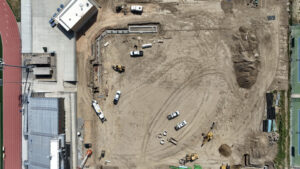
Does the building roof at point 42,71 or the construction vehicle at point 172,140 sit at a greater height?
the building roof at point 42,71

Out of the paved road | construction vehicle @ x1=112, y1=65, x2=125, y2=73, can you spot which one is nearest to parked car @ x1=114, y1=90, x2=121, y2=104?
construction vehicle @ x1=112, y1=65, x2=125, y2=73

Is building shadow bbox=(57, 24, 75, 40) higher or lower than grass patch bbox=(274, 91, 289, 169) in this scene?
higher

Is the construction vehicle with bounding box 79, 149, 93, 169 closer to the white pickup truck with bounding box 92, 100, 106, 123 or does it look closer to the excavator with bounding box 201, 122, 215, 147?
the white pickup truck with bounding box 92, 100, 106, 123

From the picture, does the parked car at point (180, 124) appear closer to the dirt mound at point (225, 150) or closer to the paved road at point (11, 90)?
the dirt mound at point (225, 150)

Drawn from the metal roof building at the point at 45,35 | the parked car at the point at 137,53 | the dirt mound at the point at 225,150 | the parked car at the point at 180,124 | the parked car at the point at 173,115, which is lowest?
the dirt mound at the point at 225,150

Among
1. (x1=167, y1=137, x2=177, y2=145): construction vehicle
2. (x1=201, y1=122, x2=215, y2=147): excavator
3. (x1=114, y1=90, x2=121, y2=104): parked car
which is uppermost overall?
(x1=114, y1=90, x2=121, y2=104): parked car

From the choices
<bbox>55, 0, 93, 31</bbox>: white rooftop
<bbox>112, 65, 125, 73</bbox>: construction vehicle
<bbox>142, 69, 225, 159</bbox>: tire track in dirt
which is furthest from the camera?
<bbox>112, 65, 125, 73</bbox>: construction vehicle

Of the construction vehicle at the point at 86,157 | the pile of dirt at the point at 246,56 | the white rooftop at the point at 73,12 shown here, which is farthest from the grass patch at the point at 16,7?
the pile of dirt at the point at 246,56

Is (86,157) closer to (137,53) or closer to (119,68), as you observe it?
(119,68)
